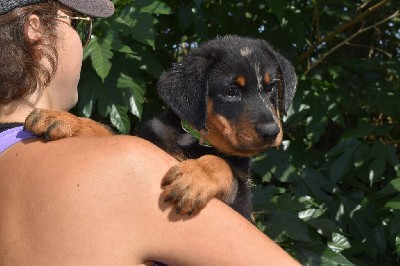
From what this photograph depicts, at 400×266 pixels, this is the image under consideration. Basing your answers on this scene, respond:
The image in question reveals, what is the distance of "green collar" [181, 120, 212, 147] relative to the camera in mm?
2543

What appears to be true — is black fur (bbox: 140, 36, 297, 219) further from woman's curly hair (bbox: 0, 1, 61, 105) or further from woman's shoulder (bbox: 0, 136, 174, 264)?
woman's shoulder (bbox: 0, 136, 174, 264)

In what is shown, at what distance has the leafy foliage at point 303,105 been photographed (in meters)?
3.38

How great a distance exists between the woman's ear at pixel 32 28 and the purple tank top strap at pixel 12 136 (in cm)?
29

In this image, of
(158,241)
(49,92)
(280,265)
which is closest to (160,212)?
(158,241)

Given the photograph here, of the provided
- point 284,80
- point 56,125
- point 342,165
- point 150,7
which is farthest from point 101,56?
point 342,165

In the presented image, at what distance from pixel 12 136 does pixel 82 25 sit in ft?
2.16

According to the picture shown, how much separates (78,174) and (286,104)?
1.46 m

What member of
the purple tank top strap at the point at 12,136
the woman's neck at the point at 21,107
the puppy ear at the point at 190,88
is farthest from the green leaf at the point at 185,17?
the purple tank top strap at the point at 12,136

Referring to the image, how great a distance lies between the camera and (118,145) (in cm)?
180

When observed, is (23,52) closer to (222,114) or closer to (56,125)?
(56,125)

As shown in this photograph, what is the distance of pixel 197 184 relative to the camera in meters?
1.97

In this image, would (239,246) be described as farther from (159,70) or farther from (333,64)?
(333,64)

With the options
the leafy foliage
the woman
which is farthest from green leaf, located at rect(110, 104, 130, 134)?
the woman

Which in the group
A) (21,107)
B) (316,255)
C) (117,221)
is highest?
(117,221)
